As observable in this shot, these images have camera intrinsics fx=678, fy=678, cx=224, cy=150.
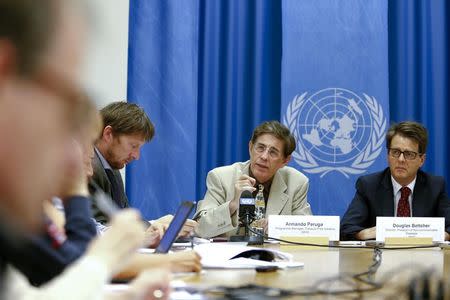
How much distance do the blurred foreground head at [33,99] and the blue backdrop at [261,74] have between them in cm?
426

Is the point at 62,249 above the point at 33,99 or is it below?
below

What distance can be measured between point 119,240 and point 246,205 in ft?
8.86

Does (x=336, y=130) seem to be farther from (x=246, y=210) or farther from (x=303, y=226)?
(x=303, y=226)

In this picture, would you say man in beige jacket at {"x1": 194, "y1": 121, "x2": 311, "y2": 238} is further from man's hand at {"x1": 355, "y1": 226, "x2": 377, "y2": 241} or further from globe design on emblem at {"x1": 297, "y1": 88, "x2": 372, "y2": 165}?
globe design on emblem at {"x1": 297, "y1": 88, "x2": 372, "y2": 165}

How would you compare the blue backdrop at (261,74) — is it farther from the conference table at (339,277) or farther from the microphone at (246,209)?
the conference table at (339,277)

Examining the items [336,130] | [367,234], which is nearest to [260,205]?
[367,234]

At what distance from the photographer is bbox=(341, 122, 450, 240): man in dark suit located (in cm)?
402

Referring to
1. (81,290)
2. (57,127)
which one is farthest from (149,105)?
(57,127)

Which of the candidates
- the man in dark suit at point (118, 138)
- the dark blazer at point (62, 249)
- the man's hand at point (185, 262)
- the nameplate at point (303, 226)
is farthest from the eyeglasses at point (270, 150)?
the dark blazer at point (62, 249)

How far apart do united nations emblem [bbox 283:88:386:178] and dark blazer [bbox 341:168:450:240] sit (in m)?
0.67

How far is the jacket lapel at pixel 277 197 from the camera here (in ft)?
13.1

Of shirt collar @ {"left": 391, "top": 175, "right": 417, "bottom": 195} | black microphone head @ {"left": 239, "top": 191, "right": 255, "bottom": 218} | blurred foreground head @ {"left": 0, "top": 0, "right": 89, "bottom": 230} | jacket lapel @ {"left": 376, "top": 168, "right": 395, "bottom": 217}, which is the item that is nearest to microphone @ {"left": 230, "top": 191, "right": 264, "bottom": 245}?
black microphone head @ {"left": 239, "top": 191, "right": 255, "bottom": 218}

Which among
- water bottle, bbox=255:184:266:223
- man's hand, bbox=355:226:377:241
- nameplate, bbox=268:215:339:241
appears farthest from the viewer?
water bottle, bbox=255:184:266:223

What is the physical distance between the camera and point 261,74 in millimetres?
4898
